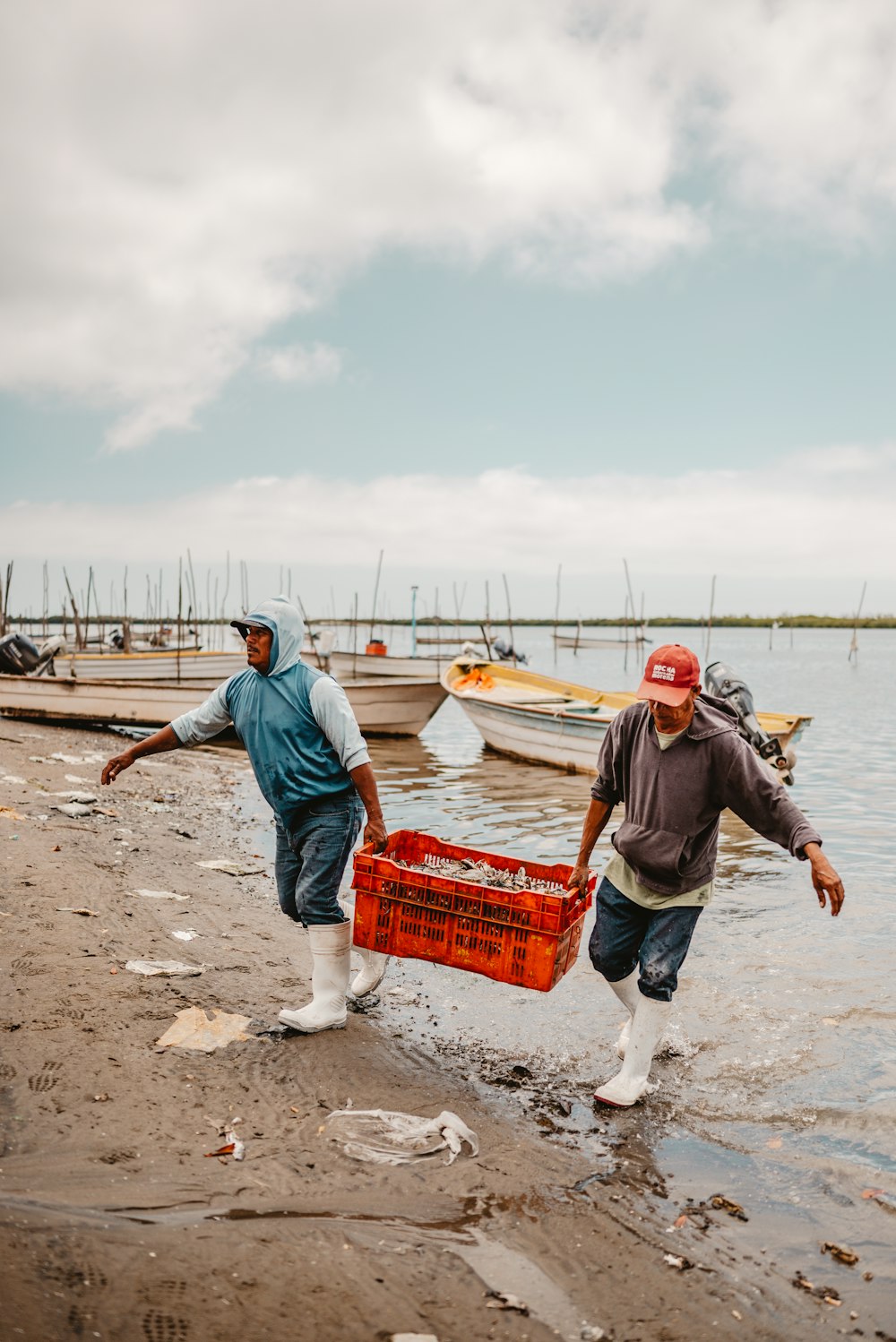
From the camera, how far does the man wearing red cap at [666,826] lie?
4.20 meters

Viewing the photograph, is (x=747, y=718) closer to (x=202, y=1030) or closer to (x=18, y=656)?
(x=202, y=1030)

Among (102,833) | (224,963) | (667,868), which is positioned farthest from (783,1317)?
(102,833)

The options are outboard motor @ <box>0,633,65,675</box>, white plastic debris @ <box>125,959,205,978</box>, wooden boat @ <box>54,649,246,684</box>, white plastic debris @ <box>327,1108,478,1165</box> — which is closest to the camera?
white plastic debris @ <box>327,1108,478,1165</box>

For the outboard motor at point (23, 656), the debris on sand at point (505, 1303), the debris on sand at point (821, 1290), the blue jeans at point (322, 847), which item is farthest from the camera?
the outboard motor at point (23, 656)

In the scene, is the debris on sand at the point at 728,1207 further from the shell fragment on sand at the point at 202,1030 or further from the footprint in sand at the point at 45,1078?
the footprint in sand at the point at 45,1078

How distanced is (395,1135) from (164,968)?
2341mm

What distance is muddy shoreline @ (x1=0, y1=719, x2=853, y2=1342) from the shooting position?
2891 millimetres

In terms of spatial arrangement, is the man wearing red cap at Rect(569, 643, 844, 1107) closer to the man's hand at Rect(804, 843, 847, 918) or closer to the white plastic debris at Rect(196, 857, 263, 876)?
the man's hand at Rect(804, 843, 847, 918)

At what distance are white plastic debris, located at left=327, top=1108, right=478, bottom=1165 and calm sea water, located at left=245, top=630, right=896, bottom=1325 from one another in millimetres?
657

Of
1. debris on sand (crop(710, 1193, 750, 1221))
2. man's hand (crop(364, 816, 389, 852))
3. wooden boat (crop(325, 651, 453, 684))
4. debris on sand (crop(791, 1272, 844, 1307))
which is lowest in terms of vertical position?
debris on sand (crop(710, 1193, 750, 1221))

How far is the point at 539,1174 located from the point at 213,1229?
1330 mm

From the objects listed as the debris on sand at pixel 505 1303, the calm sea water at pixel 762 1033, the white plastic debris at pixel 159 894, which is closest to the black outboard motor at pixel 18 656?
the calm sea water at pixel 762 1033

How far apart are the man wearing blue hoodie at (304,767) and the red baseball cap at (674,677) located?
4.76 feet

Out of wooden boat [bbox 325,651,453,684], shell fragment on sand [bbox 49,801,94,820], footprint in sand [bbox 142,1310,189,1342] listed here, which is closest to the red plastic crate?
footprint in sand [bbox 142,1310,189,1342]
